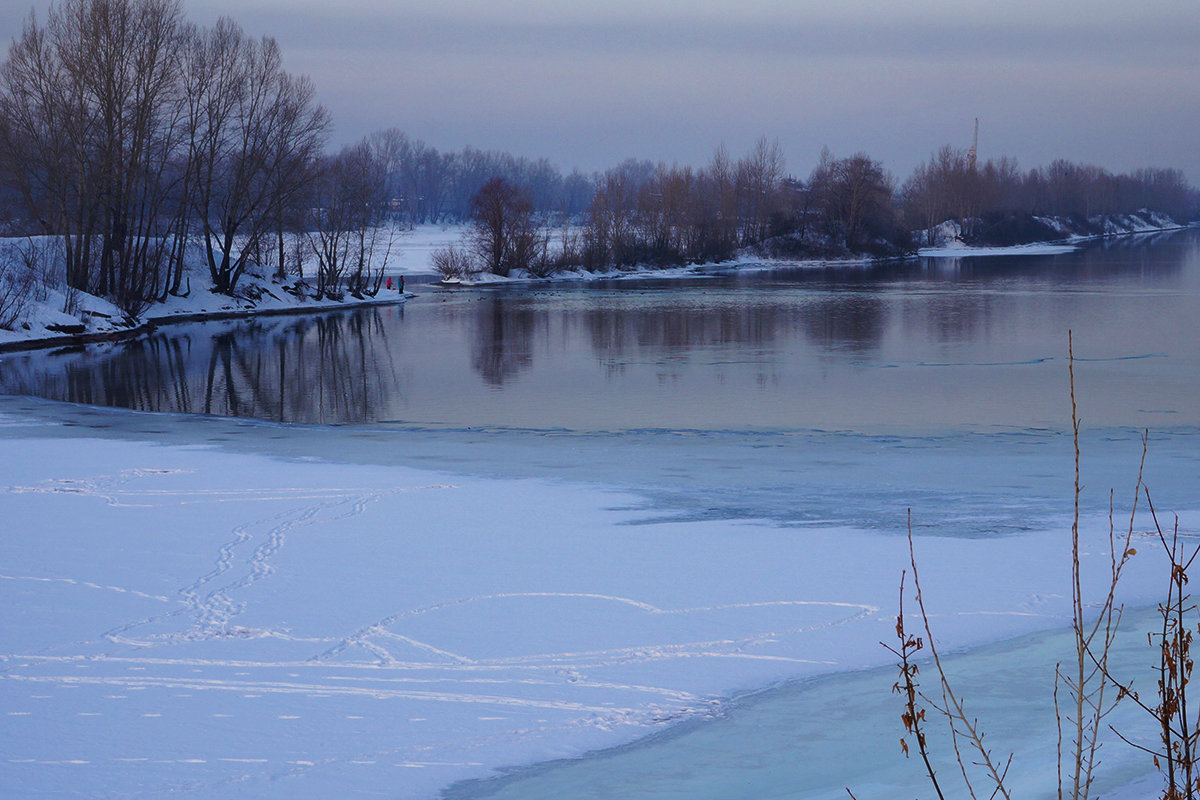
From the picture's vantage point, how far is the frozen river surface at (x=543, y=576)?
4.61 m

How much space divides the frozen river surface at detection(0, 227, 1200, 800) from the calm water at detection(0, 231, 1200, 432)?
0.19 meters

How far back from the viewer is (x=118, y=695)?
5035 mm

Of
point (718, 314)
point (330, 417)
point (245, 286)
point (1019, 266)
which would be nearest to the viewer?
point (330, 417)

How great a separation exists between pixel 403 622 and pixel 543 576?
120 centimetres

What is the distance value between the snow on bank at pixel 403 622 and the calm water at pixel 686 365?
6.12 metres

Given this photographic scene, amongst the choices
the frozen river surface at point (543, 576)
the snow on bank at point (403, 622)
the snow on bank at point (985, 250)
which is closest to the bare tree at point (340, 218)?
the frozen river surface at point (543, 576)

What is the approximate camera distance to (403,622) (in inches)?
242

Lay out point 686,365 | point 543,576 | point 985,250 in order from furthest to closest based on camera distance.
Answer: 1. point 985,250
2. point 686,365
3. point 543,576

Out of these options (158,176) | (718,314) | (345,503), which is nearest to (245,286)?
(158,176)

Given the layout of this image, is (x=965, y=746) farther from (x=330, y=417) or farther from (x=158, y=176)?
(x=158, y=176)

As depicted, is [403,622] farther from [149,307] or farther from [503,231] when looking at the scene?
[503,231]

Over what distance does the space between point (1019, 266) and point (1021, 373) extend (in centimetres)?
4648

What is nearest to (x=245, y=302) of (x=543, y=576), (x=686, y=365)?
(x=686, y=365)

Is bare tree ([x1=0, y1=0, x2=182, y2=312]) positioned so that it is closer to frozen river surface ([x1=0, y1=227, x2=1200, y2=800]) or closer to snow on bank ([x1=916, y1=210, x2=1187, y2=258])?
frozen river surface ([x1=0, y1=227, x2=1200, y2=800])
